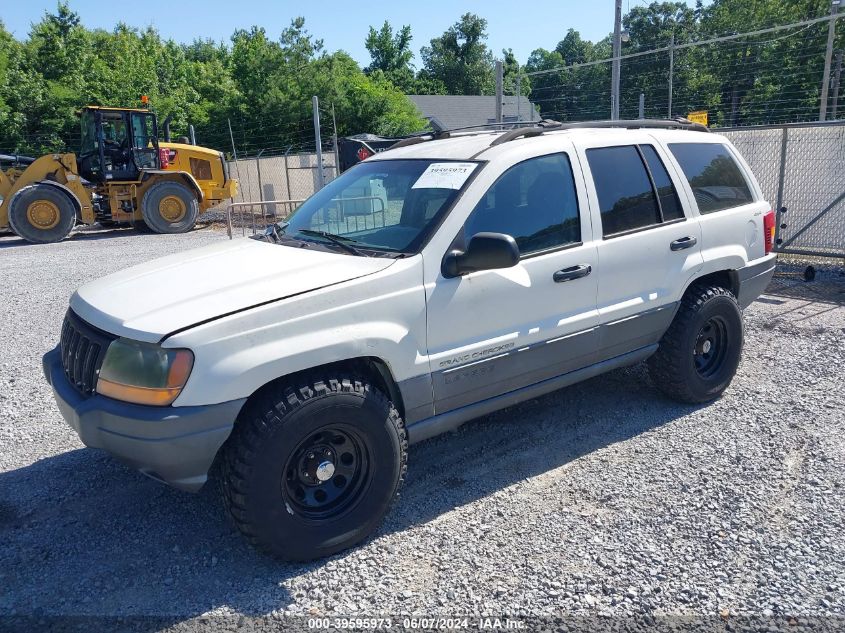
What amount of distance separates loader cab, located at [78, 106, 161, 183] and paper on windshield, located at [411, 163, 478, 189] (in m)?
14.3

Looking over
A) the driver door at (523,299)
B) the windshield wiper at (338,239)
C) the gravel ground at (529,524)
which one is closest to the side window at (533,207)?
the driver door at (523,299)

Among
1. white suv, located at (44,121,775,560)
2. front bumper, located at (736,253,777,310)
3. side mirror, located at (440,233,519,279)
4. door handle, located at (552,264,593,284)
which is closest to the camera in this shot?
white suv, located at (44,121,775,560)

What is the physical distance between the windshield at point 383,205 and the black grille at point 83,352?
1.28 meters

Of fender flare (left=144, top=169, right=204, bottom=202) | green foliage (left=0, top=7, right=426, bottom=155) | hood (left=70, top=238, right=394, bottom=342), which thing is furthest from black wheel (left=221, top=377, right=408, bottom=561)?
green foliage (left=0, top=7, right=426, bottom=155)

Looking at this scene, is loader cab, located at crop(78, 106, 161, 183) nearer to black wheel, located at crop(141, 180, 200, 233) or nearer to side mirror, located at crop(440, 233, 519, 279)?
black wheel, located at crop(141, 180, 200, 233)

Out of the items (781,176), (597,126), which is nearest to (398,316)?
(597,126)

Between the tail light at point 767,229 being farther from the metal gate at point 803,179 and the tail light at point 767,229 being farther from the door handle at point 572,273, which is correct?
the metal gate at point 803,179

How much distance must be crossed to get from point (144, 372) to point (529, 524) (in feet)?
6.59

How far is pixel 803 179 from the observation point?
891 centimetres

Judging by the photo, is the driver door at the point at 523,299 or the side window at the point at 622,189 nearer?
the driver door at the point at 523,299

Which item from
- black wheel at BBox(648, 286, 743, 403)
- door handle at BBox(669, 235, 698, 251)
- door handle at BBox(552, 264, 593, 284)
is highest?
door handle at BBox(669, 235, 698, 251)

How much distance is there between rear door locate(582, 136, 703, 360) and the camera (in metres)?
4.16

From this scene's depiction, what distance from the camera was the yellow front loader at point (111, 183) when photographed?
50.3 feet

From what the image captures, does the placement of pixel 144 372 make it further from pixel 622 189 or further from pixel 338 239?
pixel 622 189
